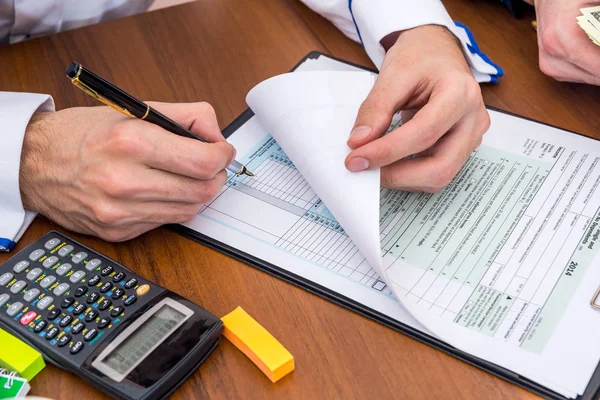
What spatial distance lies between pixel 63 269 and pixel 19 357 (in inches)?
3.5

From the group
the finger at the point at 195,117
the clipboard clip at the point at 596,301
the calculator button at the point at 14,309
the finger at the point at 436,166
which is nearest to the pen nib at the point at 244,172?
the finger at the point at 195,117

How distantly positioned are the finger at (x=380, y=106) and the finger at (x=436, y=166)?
0.14 ft

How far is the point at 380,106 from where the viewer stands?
0.60m

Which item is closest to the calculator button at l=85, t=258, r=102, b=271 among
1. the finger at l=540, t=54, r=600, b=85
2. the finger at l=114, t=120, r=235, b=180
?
the finger at l=114, t=120, r=235, b=180

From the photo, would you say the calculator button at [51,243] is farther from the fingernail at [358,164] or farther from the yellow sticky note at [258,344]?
the fingernail at [358,164]

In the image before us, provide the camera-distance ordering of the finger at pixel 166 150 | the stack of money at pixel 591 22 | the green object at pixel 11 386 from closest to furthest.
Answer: the green object at pixel 11 386 → the finger at pixel 166 150 → the stack of money at pixel 591 22

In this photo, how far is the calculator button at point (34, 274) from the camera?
53 centimetres

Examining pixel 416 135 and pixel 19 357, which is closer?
pixel 19 357

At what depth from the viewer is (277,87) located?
672 mm

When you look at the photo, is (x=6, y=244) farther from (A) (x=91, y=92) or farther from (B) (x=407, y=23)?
(B) (x=407, y=23)

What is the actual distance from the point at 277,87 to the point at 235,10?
30 cm

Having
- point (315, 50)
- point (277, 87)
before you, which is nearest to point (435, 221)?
point (277, 87)

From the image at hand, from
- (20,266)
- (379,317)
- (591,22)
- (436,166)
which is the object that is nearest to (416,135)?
(436,166)

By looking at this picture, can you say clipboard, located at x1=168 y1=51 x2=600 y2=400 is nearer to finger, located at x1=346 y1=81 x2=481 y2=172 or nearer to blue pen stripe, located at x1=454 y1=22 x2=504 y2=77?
finger, located at x1=346 y1=81 x2=481 y2=172
